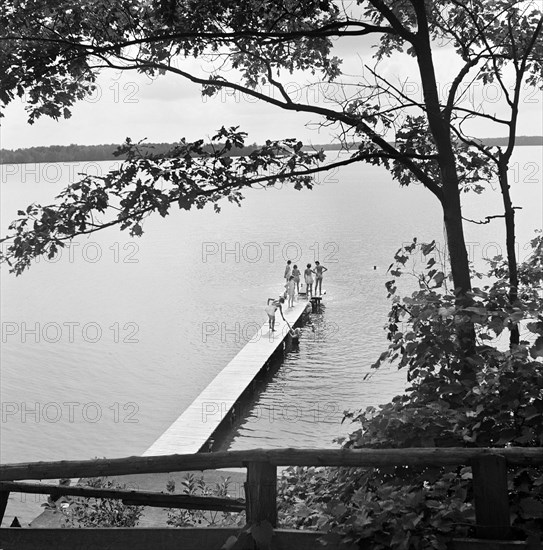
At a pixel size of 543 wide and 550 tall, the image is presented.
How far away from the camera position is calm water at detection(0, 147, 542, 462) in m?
23.0

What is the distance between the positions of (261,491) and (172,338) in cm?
3282

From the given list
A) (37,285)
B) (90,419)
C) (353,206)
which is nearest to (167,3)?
(90,419)

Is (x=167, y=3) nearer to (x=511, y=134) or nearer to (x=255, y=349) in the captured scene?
(x=511, y=134)

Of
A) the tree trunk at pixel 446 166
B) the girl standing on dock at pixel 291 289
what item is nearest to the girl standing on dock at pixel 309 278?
the girl standing on dock at pixel 291 289

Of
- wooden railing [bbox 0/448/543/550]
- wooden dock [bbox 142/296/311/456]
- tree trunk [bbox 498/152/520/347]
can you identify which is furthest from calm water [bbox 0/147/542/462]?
wooden railing [bbox 0/448/543/550]

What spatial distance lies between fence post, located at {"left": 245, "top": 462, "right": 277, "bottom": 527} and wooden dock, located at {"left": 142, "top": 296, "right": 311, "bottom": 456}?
11980 mm

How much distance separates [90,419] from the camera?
25.0 meters

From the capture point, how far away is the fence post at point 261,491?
399 cm

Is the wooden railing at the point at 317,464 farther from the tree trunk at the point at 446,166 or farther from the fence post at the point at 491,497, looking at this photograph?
the tree trunk at the point at 446,166

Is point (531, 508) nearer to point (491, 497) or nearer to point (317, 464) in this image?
point (491, 497)

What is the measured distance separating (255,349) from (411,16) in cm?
1837

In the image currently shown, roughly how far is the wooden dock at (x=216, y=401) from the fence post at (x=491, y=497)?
40.4 feet

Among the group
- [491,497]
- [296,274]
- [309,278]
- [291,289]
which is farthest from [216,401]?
[309,278]

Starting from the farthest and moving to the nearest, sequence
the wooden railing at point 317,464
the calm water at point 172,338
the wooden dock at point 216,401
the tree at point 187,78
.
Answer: the calm water at point 172,338 → the wooden dock at point 216,401 → the tree at point 187,78 → the wooden railing at point 317,464
